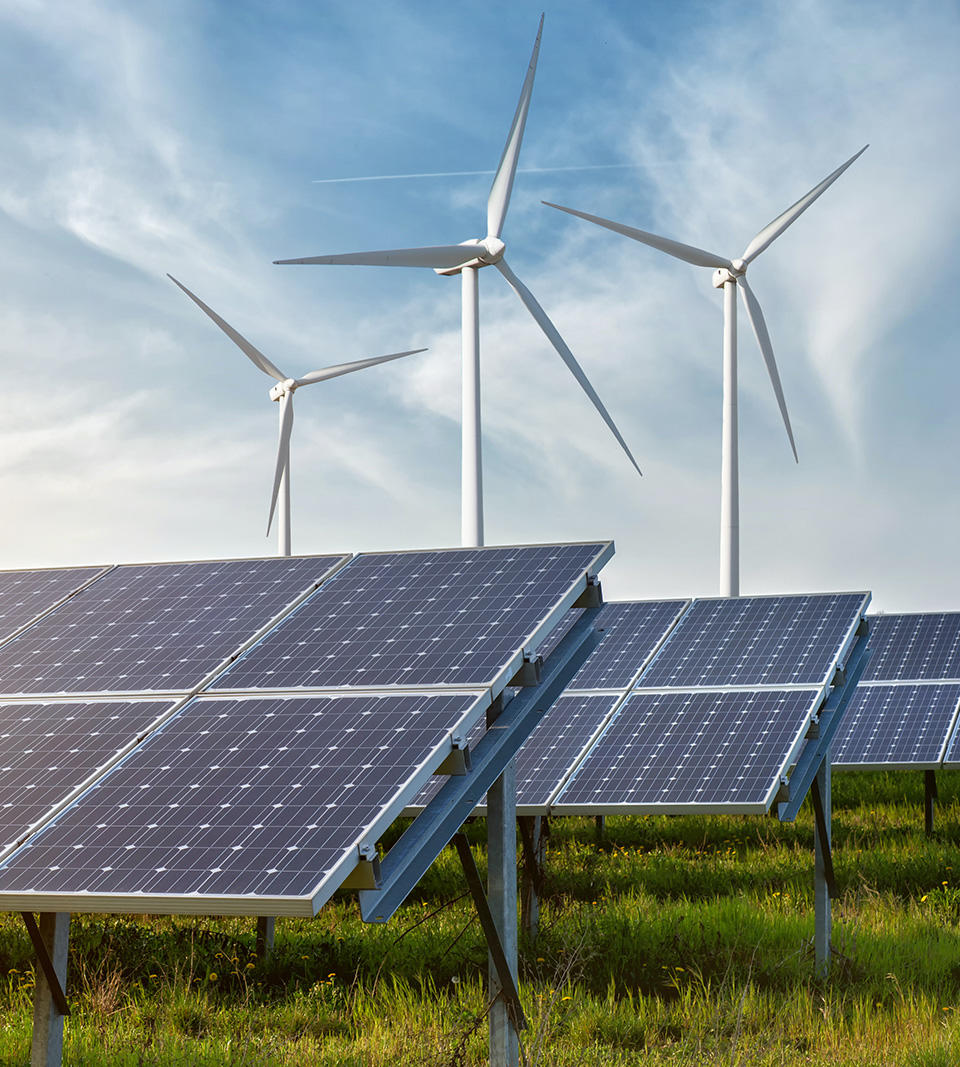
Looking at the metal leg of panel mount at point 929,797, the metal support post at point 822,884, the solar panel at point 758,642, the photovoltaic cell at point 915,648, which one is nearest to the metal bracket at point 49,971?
the metal support post at point 822,884

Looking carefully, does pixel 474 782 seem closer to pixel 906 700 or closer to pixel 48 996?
pixel 48 996

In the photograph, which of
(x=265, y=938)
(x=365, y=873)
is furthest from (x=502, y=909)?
(x=265, y=938)

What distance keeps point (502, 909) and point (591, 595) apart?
96.0 inches

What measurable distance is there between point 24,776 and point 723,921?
35.2ft

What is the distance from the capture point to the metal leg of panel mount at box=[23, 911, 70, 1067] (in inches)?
329

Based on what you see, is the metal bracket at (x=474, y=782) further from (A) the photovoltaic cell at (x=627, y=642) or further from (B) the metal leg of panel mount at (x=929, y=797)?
(B) the metal leg of panel mount at (x=929, y=797)

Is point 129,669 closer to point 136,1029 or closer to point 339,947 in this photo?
point 136,1029

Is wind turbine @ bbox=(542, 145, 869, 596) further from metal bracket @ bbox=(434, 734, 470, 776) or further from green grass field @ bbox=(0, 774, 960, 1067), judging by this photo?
metal bracket @ bbox=(434, 734, 470, 776)

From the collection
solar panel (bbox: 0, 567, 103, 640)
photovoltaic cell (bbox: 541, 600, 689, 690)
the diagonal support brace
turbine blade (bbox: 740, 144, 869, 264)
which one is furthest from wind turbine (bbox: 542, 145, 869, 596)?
the diagonal support brace

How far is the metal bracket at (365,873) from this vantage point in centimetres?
721

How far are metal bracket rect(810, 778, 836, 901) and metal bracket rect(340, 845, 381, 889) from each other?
8399 mm

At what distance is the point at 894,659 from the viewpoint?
91.0ft

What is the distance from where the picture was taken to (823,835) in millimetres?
14711

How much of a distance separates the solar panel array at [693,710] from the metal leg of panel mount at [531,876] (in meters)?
0.46
